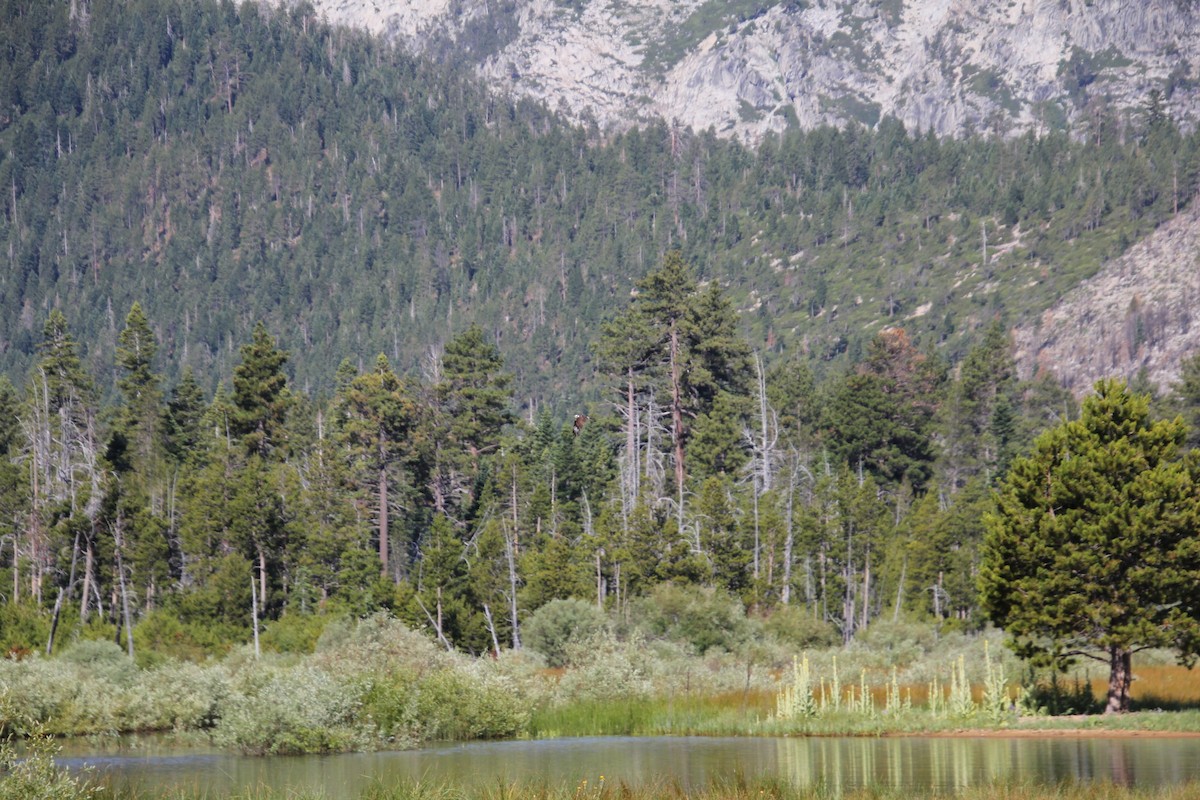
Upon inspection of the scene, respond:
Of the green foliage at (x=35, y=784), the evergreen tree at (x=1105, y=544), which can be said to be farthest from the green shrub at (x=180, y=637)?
the green foliage at (x=35, y=784)

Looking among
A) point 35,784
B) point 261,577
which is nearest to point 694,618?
point 261,577

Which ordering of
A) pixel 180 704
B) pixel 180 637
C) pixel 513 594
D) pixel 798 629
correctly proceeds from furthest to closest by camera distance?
1. pixel 513 594
2. pixel 180 637
3. pixel 798 629
4. pixel 180 704

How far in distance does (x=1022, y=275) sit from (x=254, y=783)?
181 m

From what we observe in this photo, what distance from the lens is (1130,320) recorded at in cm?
17312

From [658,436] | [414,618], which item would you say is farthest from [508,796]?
[658,436]

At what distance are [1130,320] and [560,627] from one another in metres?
125

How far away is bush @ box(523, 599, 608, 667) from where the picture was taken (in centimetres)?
6550

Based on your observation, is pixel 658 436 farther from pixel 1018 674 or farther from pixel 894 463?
pixel 1018 674

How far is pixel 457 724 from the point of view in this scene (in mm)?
40781

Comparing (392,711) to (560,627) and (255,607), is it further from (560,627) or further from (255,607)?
(255,607)

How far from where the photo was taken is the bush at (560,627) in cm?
6550

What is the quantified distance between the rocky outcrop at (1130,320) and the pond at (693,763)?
136 m

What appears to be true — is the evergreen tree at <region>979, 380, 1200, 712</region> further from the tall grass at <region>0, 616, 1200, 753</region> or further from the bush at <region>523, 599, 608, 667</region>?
the bush at <region>523, 599, 608, 667</region>

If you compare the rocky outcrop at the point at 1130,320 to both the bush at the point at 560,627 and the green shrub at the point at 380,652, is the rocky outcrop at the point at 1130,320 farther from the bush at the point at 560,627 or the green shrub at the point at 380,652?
the green shrub at the point at 380,652
